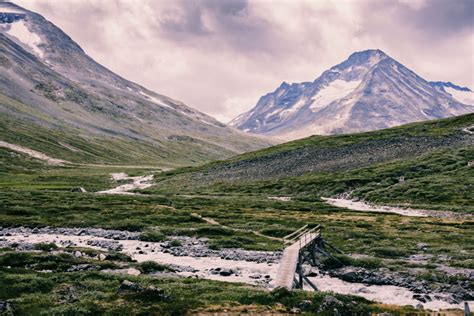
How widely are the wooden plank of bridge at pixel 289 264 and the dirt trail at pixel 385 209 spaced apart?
41781mm

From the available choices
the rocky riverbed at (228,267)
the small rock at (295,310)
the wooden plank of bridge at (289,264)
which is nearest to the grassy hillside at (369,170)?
the rocky riverbed at (228,267)

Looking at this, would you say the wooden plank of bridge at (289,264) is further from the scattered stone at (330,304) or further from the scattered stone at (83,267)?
the scattered stone at (83,267)

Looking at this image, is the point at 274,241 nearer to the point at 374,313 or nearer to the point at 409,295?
the point at 409,295

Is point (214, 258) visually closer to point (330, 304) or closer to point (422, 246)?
point (330, 304)

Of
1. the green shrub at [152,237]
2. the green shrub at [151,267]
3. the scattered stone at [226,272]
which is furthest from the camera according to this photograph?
the green shrub at [152,237]

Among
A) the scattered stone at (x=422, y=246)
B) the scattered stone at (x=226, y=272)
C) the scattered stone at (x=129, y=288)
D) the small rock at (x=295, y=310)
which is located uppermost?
the scattered stone at (x=422, y=246)

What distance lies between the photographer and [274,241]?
5659 cm

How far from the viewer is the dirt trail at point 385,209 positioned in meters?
77.2

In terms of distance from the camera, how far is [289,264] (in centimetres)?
3550

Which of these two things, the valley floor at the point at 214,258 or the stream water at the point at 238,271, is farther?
the stream water at the point at 238,271

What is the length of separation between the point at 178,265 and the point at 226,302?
1594cm

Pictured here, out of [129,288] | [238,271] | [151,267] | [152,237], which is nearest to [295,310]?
[129,288]

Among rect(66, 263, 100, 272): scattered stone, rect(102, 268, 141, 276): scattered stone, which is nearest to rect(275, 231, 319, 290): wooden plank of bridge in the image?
rect(102, 268, 141, 276): scattered stone

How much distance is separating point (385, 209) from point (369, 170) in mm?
37859
